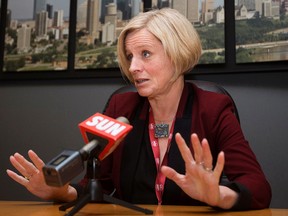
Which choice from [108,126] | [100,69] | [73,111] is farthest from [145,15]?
[73,111]

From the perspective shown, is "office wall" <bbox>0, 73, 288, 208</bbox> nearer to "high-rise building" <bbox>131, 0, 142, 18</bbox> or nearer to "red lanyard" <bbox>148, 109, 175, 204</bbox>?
"high-rise building" <bbox>131, 0, 142, 18</bbox>

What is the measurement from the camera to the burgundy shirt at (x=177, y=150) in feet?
4.17

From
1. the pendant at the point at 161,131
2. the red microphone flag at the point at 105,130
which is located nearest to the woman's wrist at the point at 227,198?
the red microphone flag at the point at 105,130

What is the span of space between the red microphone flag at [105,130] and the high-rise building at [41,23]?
75.2 inches

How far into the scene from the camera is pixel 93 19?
2.55 metres

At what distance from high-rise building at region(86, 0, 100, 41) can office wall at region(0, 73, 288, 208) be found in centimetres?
33

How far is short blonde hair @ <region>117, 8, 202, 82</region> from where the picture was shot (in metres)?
1.43

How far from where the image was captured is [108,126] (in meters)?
0.88

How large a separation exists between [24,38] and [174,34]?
5.21ft

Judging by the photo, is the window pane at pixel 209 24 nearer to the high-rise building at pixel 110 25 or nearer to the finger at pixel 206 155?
the high-rise building at pixel 110 25

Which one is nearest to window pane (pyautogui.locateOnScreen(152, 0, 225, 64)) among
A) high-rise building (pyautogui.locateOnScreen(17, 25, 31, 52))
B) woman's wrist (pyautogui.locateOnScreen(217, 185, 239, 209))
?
high-rise building (pyautogui.locateOnScreen(17, 25, 31, 52))

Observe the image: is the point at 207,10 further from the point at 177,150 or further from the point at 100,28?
the point at 177,150

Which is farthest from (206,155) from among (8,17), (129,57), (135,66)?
(8,17)

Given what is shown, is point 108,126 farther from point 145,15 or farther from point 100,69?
point 100,69
